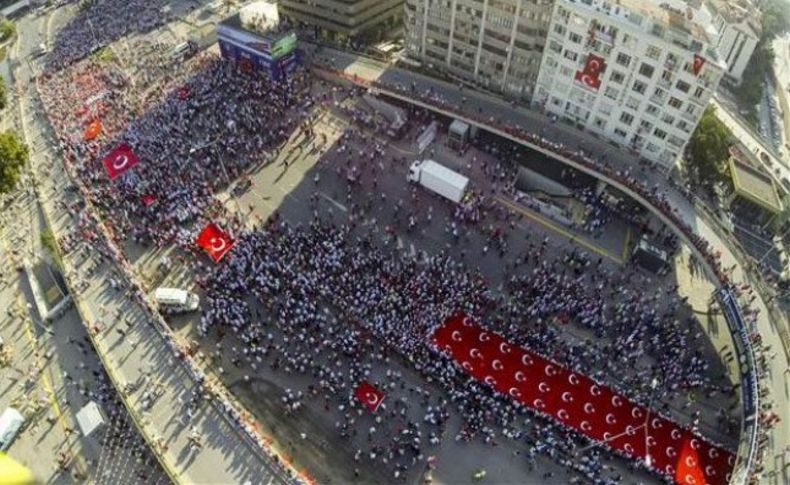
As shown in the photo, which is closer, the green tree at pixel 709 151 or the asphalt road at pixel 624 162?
the asphalt road at pixel 624 162

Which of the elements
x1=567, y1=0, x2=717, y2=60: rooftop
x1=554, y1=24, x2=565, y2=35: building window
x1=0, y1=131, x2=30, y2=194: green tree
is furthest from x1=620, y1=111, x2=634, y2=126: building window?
x1=0, y1=131, x2=30, y2=194: green tree

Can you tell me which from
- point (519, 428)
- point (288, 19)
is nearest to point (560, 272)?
point (519, 428)

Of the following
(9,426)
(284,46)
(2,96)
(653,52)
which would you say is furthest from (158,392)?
(653,52)

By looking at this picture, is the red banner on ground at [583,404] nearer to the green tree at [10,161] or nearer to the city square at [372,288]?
the city square at [372,288]

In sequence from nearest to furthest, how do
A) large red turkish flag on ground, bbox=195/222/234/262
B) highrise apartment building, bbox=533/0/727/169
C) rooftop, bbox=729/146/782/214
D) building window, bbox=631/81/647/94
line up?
highrise apartment building, bbox=533/0/727/169 < large red turkish flag on ground, bbox=195/222/234/262 < building window, bbox=631/81/647/94 < rooftop, bbox=729/146/782/214

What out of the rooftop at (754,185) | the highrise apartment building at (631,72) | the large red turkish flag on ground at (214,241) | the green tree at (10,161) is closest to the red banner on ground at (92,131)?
the green tree at (10,161)

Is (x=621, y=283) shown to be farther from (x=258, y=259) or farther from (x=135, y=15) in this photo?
(x=135, y=15)

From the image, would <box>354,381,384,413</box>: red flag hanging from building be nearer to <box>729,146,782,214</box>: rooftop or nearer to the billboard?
the billboard
